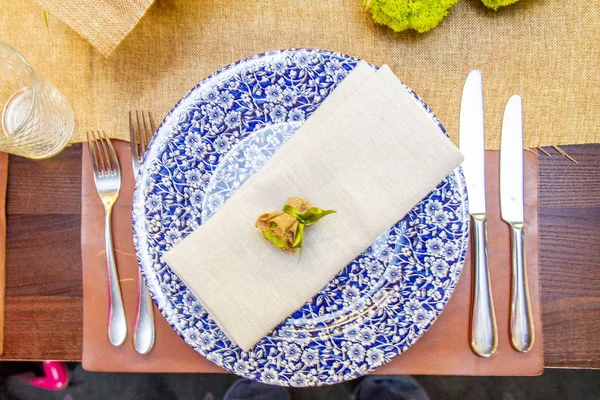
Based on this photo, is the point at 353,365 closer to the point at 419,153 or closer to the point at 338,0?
the point at 419,153

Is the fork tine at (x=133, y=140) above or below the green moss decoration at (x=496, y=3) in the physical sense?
below

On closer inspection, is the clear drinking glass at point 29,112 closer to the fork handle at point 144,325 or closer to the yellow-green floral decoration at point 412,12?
the fork handle at point 144,325

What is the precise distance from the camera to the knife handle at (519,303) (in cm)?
69

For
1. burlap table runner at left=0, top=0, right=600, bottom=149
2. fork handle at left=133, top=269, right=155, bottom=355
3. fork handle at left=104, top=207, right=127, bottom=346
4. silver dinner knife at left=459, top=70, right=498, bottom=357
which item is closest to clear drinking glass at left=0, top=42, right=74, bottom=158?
burlap table runner at left=0, top=0, right=600, bottom=149

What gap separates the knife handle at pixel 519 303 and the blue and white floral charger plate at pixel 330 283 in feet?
0.43

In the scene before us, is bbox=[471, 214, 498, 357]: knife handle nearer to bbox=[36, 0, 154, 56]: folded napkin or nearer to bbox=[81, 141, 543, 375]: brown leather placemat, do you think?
bbox=[81, 141, 543, 375]: brown leather placemat

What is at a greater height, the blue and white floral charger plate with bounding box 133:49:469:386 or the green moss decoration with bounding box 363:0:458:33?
the green moss decoration with bounding box 363:0:458:33

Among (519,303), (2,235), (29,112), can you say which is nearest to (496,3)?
(519,303)

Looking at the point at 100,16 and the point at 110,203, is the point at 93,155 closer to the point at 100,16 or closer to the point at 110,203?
the point at 110,203

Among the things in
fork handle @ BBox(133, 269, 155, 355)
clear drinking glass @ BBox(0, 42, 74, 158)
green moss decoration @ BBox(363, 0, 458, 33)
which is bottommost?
fork handle @ BBox(133, 269, 155, 355)

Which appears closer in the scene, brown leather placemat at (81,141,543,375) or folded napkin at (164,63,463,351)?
folded napkin at (164,63,463,351)

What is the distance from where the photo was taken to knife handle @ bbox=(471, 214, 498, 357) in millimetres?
675

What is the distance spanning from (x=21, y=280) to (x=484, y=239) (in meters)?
0.72

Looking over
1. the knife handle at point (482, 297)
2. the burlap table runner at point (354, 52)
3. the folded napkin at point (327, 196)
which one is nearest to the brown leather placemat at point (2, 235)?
the burlap table runner at point (354, 52)
